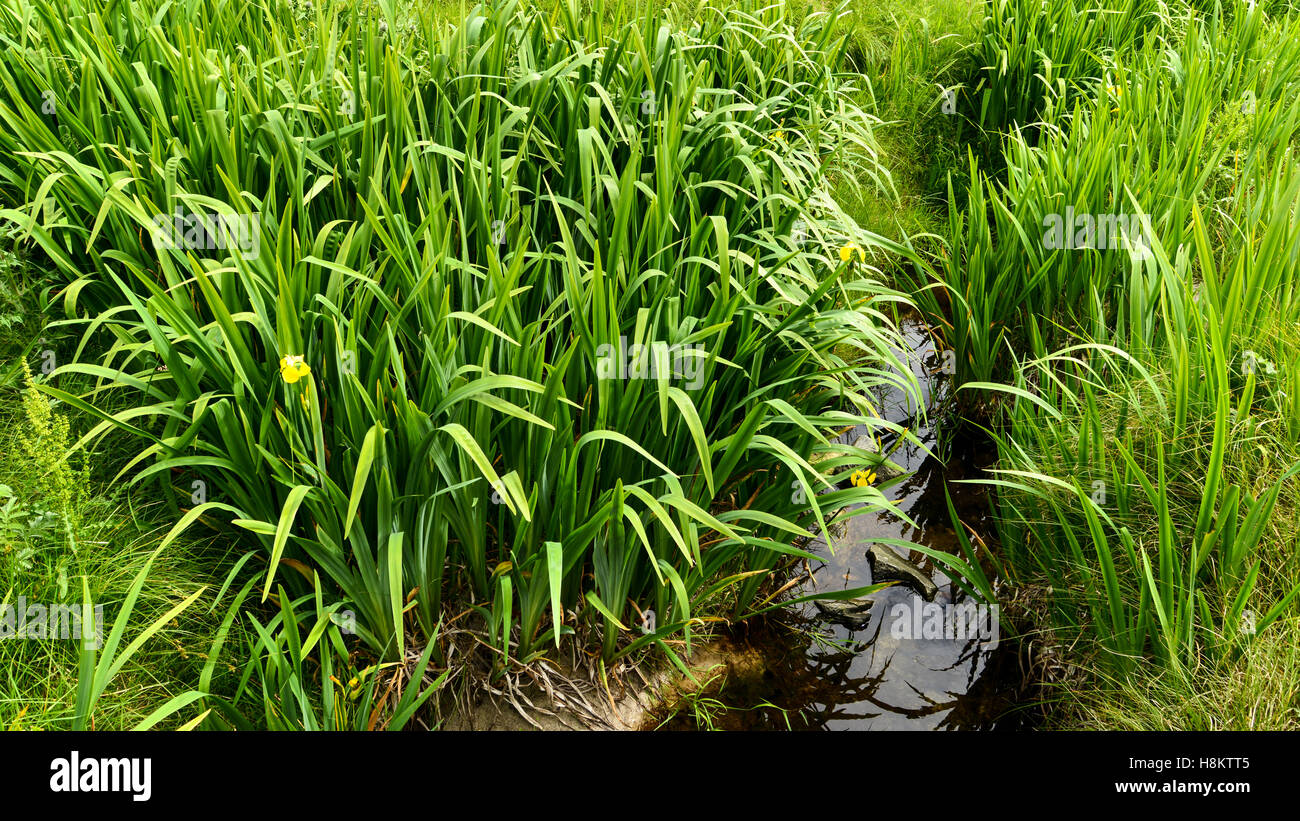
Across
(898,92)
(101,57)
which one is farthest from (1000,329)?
(101,57)

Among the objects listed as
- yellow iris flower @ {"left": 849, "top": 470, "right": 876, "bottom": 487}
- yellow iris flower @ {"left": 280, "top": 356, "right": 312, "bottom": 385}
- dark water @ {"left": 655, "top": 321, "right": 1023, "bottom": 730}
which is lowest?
dark water @ {"left": 655, "top": 321, "right": 1023, "bottom": 730}

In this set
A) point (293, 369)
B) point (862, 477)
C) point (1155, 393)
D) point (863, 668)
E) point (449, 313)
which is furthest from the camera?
point (862, 477)

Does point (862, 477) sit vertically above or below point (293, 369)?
below

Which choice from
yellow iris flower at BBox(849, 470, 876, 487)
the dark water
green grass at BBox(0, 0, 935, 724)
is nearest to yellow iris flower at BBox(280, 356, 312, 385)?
green grass at BBox(0, 0, 935, 724)

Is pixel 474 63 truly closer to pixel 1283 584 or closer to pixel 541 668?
pixel 541 668

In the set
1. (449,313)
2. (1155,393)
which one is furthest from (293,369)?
(1155,393)

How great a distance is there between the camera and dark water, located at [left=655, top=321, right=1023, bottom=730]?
240cm

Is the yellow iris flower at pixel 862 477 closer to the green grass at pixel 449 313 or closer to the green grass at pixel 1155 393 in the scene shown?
the green grass at pixel 449 313

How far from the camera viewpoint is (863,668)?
254 cm

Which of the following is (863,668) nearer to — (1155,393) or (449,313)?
(1155,393)

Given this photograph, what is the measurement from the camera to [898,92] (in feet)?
15.3

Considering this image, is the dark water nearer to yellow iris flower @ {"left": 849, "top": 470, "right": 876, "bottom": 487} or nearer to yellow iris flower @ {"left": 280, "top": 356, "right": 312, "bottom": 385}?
yellow iris flower @ {"left": 849, "top": 470, "right": 876, "bottom": 487}

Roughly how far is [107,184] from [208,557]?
1.02m

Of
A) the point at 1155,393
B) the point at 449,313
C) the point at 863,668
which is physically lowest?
the point at 863,668
